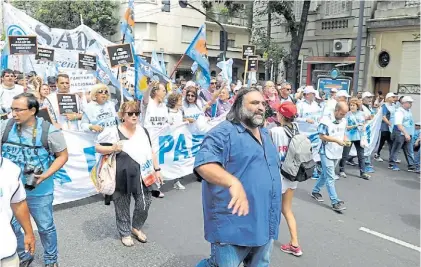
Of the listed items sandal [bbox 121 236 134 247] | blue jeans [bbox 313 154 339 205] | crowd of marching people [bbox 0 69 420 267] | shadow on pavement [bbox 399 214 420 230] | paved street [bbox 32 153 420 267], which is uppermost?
crowd of marching people [bbox 0 69 420 267]

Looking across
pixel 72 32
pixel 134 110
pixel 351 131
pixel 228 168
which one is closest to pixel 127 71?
pixel 72 32

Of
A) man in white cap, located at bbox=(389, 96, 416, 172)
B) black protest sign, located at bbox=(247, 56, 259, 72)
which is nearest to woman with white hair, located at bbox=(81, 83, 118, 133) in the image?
black protest sign, located at bbox=(247, 56, 259, 72)

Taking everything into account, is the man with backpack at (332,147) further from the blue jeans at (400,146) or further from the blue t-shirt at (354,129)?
the blue jeans at (400,146)

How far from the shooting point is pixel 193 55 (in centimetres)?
887

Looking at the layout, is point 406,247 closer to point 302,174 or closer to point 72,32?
point 302,174

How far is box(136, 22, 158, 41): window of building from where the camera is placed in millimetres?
34491

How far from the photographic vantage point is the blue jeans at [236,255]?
2.74 metres

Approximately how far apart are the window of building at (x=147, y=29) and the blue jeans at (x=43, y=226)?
32.4m

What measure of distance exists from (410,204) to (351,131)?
2.20m

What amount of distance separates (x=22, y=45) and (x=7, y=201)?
5196 millimetres

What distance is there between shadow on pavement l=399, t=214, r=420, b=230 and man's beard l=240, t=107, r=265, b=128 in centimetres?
391

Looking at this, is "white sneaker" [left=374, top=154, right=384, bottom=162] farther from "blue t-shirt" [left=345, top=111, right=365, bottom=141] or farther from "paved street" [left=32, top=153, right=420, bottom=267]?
Result: "paved street" [left=32, top=153, right=420, bottom=267]

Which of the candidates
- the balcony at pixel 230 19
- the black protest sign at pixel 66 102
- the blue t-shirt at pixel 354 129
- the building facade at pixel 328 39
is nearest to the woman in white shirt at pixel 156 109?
the black protest sign at pixel 66 102

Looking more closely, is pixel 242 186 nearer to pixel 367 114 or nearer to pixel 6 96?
pixel 6 96
